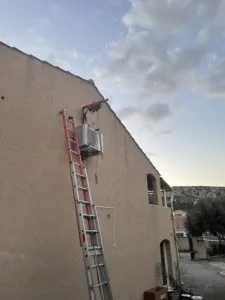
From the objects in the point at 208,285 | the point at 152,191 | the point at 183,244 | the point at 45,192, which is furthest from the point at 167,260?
the point at 183,244

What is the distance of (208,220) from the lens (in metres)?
34.5

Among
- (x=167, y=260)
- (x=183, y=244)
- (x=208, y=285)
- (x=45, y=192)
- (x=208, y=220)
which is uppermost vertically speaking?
(x=45, y=192)

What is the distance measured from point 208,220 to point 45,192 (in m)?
31.5

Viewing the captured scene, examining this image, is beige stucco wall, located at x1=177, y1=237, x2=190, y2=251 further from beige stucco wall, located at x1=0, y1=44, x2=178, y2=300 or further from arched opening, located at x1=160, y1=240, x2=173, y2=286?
beige stucco wall, located at x1=0, y1=44, x2=178, y2=300

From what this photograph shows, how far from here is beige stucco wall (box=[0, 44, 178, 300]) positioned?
5.54 m

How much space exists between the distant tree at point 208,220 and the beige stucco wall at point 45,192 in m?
27.2

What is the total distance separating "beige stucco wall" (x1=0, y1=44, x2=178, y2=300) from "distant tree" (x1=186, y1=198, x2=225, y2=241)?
27194 mm

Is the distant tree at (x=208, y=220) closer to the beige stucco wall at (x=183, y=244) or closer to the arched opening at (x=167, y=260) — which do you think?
the beige stucco wall at (x=183, y=244)

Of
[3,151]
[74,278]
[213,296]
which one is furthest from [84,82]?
[213,296]

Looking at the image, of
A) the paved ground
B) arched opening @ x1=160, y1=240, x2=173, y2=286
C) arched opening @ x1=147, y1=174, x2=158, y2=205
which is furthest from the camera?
the paved ground

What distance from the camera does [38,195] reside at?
243 inches

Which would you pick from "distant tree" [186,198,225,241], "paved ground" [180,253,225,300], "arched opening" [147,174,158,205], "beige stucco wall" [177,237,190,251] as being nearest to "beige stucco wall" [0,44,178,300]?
"arched opening" [147,174,158,205]

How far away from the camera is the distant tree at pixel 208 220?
34184 millimetres

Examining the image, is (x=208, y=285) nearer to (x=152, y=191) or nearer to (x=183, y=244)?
(x=152, y=191)
